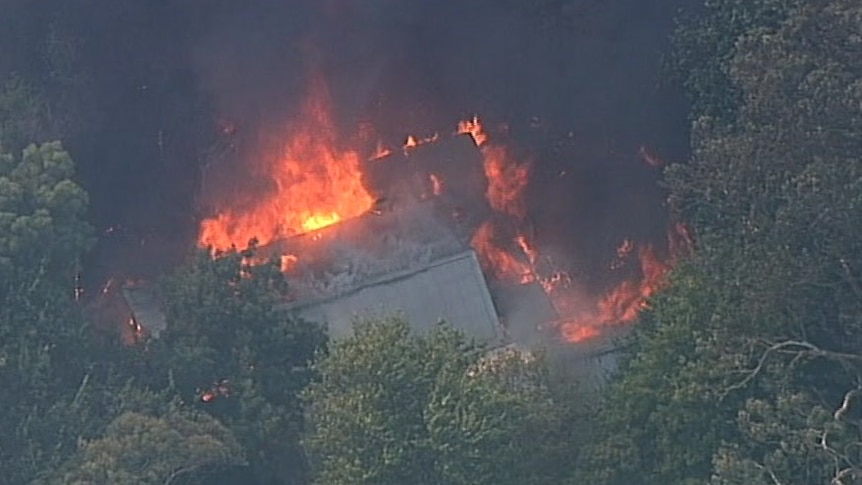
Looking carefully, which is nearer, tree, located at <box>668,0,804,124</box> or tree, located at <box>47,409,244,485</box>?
tree, located at <box>47,409,244,485</box>

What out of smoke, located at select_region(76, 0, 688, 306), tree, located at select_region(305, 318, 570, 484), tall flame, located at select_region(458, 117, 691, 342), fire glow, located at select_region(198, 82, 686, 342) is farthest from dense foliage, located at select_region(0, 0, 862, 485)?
smoke, located at select_region(76, 0, 688, 306)

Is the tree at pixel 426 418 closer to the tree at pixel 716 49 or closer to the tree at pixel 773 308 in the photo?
the tree at pixel 773 308

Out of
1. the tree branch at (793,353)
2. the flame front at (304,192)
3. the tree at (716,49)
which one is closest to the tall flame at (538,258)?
the flame front at (304,192)

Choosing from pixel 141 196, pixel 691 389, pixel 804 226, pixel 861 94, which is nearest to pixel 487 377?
pixel 691 389

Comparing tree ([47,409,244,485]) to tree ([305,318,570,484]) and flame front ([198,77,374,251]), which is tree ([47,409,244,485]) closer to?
tree ([305,318,570,484])

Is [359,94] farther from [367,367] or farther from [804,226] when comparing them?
[804,226]

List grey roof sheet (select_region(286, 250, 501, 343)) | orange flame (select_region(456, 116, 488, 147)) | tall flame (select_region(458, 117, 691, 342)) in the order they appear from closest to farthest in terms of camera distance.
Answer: grey roof sheet (select_region(286, 250, 501, 343))
tall flame (select_region(458, 117, 691, 342))
orange flame (select_region(456, 116, 488, 147))
